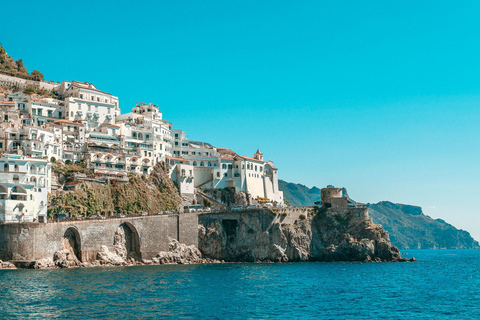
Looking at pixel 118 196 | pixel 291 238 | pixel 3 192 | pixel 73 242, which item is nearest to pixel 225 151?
pixel 291 238

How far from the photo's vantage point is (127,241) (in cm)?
8775

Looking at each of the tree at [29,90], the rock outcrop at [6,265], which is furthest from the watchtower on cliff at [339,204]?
the tree at [29,90]

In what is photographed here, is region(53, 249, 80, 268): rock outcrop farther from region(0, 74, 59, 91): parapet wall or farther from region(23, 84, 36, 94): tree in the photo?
region(0, 74, 59, 91): parapet wall

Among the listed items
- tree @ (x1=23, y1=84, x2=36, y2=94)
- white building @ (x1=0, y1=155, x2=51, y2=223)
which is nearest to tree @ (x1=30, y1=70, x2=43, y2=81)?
tree @ (x1=23, y1=84, x2=36, y2=94)

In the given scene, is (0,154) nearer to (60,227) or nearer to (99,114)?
(60,227)

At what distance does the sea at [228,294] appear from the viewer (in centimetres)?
4841

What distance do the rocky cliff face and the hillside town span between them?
16.1 metres

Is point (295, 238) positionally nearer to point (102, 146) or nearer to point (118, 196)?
point (118, 196)

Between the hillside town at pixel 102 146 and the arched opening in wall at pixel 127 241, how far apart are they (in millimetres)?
11487

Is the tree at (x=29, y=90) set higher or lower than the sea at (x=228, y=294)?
higher

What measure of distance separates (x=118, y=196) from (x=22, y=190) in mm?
19950

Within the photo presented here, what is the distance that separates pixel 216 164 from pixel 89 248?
45700mm

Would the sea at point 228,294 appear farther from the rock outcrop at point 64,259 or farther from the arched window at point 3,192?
the arched window at point 3,192

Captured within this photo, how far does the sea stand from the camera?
4841 centimetres
